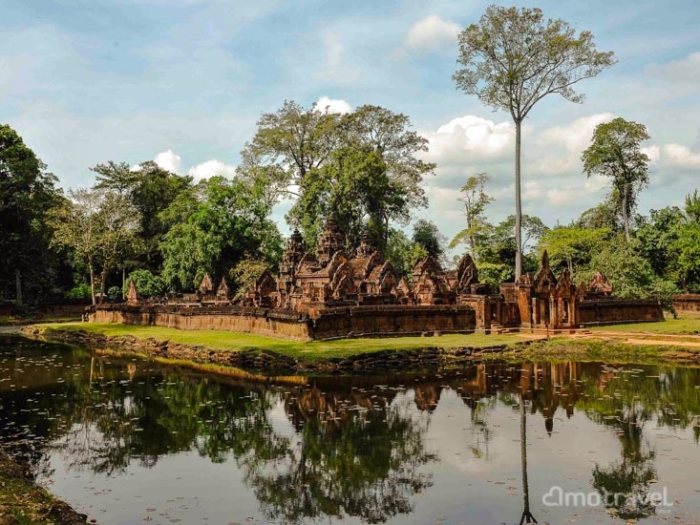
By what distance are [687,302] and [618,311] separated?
41.0 ft

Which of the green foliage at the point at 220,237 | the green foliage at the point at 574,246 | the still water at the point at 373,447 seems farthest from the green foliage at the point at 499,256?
the still water at the point at 373,447

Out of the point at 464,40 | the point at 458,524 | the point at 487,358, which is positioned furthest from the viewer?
the point at 464,40

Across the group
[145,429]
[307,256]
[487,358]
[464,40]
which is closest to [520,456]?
[145,429]

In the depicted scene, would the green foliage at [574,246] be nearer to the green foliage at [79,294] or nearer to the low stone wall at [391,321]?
the low stone wall at [391,321]

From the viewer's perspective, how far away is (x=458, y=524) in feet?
29.3

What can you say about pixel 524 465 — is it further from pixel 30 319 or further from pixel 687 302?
pixel 30 319

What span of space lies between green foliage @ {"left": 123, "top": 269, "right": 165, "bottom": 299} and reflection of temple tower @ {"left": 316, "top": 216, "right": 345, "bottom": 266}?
55.2 feet

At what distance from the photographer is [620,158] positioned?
5566 cm

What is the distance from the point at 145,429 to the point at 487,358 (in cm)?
1401

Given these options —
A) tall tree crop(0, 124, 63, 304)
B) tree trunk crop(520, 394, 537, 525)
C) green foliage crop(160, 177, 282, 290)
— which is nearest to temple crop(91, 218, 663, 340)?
green foliage crop(160, 177, 282, 290)

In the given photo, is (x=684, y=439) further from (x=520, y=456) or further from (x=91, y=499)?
(x=91, y=499)

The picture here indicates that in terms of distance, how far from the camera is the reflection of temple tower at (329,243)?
153 feet

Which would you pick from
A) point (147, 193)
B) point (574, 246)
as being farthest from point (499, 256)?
point (147, 193)

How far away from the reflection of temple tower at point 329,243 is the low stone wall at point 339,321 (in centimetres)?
1289
